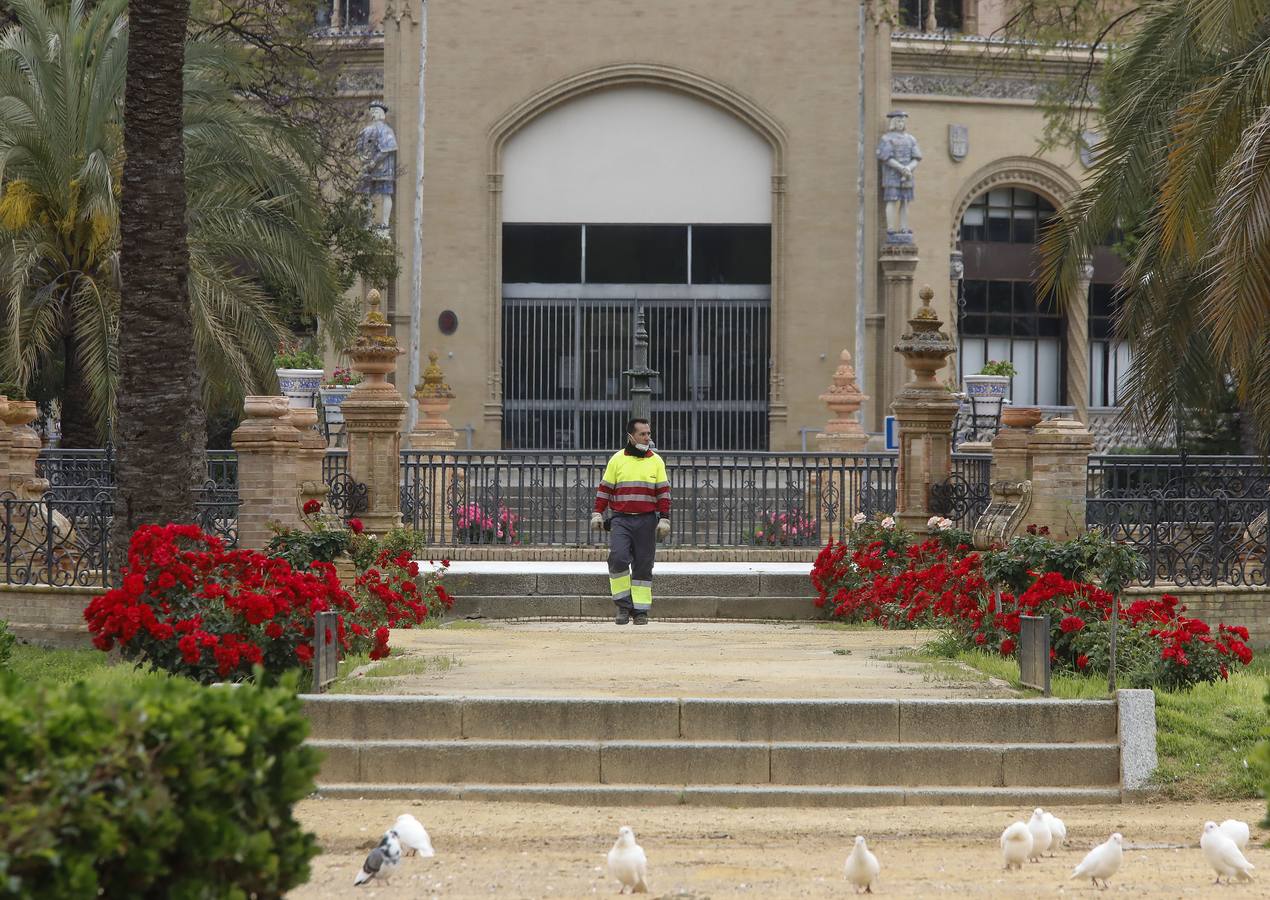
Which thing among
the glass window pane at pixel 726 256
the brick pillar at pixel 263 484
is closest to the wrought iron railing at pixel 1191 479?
the brick pillar at pixel 263 484

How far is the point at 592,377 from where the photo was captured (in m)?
30.2

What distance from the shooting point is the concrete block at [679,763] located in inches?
358

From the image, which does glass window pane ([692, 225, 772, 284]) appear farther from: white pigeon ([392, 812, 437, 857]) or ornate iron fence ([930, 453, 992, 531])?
white pigeon ([392, 812, 437, 857])

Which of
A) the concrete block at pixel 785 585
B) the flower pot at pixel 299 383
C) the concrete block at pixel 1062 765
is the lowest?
the concrete block at pixel 1062 765

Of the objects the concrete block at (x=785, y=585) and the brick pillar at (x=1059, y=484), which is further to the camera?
the concrete block at (x=785, y=585)

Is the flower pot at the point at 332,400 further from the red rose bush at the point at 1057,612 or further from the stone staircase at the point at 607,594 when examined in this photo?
the red rose bush at the point at 1057,612

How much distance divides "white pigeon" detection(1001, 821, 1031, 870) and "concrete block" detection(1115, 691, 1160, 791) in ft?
7.23

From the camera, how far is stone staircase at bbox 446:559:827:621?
1586 cm

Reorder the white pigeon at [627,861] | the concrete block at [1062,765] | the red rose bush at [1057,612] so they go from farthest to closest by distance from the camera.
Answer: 1. the red rose bush at [1057,612]
2. the concrete block at [1062,765]
3. the white pigeon at [627,861]

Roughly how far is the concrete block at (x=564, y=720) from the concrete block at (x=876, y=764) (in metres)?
0.63

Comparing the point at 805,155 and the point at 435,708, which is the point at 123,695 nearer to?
the point at 435,708

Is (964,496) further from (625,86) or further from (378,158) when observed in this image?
(625,86)

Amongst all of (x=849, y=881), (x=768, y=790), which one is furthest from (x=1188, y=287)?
(x=849, y=881)

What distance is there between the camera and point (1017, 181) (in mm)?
32719
